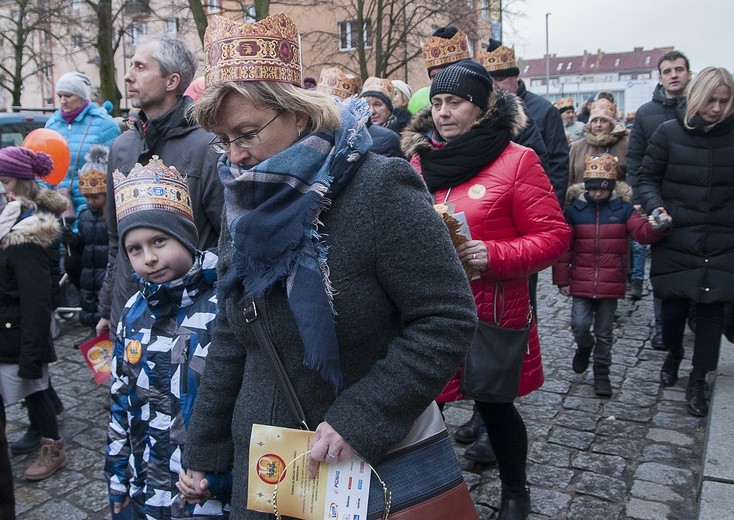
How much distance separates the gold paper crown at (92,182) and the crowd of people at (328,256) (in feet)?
2.65

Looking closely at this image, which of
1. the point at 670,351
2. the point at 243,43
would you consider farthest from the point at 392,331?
the point at 670,351

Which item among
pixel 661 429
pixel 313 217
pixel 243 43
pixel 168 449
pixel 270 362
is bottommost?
pixel 661 429

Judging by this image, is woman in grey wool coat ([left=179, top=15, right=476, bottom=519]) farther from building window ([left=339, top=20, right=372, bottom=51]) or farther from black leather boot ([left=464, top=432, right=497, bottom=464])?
building window ([left=339, top=20, right=372, bottom=51])

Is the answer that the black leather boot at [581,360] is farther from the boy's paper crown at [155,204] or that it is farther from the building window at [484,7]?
the building window at [484,7]

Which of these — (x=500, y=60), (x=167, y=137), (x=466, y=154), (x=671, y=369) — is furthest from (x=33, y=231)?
(x=671, y=369)

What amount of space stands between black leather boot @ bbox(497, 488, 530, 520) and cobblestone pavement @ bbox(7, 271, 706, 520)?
0.71 feet

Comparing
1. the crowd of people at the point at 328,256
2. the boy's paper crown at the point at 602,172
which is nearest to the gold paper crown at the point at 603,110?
the crowd of people at the point at 328,256

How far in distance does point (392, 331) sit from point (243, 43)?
827 mm

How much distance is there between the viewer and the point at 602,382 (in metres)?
5.31

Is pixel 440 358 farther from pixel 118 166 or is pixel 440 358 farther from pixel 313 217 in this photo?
pixel 118 166

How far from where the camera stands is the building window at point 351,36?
24641 millimetres

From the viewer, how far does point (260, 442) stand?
6.03 ft

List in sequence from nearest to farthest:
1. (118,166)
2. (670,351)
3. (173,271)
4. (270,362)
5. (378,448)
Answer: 1. (378,448)
2. (270,362)
3. (173,271)
4. (118,166)
5. (670,351)

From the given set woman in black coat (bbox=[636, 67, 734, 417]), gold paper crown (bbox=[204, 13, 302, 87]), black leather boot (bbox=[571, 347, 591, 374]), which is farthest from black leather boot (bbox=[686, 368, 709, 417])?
gold paper crown (bbox=[204, 13, 302, 87])
